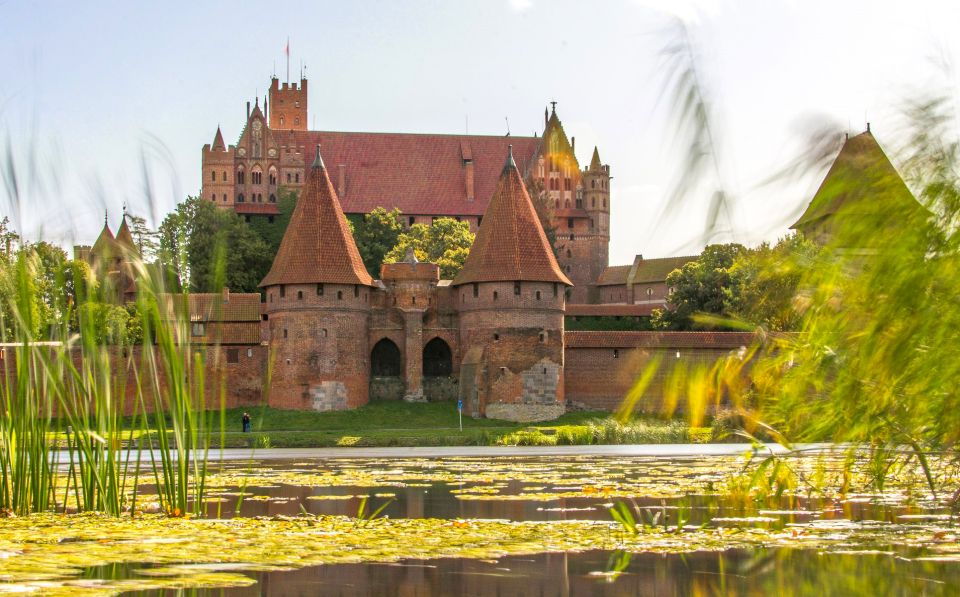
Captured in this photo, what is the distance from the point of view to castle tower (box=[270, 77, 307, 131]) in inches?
3305

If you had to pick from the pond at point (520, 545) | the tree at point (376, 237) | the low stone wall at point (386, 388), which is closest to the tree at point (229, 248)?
the tree at point (376, 237)

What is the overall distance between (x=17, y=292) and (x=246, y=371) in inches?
1127

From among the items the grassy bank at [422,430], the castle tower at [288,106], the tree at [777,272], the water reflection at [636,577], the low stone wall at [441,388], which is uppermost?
the castle tower at [288,106]

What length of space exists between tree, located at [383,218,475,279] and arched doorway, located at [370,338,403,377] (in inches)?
449

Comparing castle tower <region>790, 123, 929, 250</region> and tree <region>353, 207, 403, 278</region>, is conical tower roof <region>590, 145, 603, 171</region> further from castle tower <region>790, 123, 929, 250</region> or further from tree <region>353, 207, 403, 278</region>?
castle tower <region>790, 123, 929, 250</region>

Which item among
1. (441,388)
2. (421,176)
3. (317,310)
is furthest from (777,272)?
(421,176)

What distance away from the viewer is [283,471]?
19.6 metres

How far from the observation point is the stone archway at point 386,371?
1500 inches

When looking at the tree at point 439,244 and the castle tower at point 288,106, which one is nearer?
the tree at point 439,244

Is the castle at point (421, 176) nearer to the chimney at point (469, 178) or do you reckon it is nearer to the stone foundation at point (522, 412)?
the chimney at point (469, 178)

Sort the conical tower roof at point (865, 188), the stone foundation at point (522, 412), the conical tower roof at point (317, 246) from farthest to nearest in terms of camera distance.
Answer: the conical tower roof at point (317, 246), the stone foundation at point (522, 412), the conical tower roof at point (865, 188)

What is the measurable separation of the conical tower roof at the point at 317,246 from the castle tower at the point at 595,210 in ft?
121

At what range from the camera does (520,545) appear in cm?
978

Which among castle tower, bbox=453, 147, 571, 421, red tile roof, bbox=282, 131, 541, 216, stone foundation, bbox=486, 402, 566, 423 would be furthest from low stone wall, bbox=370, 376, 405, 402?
red tile roof, bbox=282, 131, 541, 216
